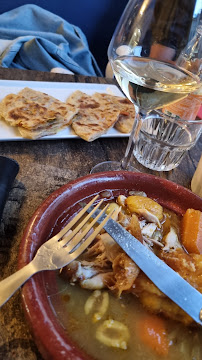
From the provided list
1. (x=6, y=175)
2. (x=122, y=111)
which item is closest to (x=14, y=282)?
(x=6, y=175)

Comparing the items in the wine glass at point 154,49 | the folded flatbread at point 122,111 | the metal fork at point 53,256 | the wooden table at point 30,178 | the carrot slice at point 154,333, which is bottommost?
the wooden table at point 30,178

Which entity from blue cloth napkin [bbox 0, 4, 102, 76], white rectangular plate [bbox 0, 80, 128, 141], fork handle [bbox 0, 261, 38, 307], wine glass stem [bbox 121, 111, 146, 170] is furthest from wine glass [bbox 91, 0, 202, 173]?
blue cloth napkin [bbox 0, 4, 102, 76]

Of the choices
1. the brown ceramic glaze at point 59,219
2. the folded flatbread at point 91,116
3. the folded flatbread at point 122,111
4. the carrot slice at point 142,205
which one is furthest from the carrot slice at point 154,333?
the folded flatbread at point 122,111

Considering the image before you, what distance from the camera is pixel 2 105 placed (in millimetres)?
1160

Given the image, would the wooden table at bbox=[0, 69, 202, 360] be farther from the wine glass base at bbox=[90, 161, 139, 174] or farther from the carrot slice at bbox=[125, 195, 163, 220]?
the carrot slice at bbox=[125, 195, 163, 220]

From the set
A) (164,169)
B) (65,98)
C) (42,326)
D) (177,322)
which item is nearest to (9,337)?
(42,326)

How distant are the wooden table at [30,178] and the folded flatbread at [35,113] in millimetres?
46

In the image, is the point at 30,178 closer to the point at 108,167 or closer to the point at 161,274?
the point at 108,167

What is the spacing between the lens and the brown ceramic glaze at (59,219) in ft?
1.56

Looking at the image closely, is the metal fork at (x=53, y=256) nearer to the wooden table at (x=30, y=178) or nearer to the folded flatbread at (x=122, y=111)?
the wooden table at (x=30, y=178)

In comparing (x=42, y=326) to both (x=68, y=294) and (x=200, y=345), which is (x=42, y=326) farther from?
(x=200, y=345)

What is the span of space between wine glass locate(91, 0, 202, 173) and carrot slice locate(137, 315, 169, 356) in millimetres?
535

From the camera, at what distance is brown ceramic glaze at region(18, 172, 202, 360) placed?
475 mm

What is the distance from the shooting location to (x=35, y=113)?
1.19m
